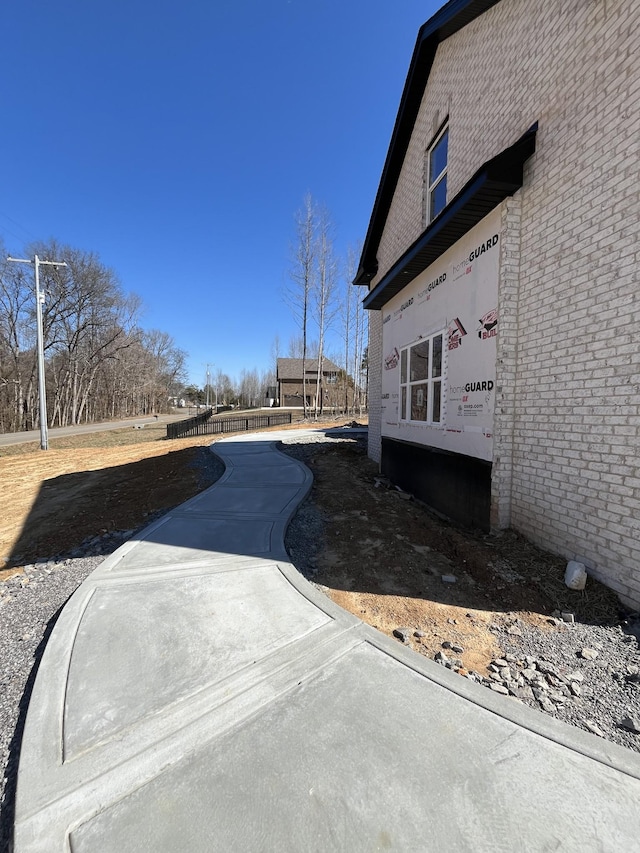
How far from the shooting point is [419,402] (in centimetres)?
707

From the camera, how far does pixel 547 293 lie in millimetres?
3949

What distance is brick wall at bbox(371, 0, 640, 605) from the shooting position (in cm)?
311

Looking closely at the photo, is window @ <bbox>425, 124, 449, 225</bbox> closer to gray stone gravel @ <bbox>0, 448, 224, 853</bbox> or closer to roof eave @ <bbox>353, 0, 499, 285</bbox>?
roof eave @ <bbox>353, 0, 499, 285</bbox>

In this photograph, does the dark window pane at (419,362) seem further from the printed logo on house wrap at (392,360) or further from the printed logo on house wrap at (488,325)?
the printed logo on house wrap at (488,325)

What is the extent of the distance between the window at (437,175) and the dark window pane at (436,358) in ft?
8.25

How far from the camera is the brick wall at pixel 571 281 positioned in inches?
122

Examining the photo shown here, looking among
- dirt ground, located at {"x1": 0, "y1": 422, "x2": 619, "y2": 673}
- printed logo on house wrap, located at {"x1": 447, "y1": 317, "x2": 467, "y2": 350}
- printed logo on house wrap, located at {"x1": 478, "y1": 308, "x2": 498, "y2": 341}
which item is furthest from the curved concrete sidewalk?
printed logo on house wrap, located at {"x1": 447, "y1": 317, "x2": 467, "y2": 350}

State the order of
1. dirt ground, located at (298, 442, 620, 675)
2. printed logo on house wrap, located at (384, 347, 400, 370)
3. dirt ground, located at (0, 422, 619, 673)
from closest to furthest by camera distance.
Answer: dirt ground, located at (298, 442, 620, 675), dirt ground, located at (0, 422, 619, 673), printed logo on house wrap, located at (384, 347, 400, 370)

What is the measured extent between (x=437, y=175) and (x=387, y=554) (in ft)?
22.5

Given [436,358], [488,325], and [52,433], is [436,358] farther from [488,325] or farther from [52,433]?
[52,433]

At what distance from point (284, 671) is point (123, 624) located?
4.35ft

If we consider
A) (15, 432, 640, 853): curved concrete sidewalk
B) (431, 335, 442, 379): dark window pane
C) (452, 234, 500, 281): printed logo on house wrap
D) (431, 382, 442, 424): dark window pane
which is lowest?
(15, 432, 640, 853): curved concrete sidewalk

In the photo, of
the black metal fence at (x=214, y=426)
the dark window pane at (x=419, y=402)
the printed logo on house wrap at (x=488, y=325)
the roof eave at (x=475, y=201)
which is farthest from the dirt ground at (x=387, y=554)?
the black metal fence at (x=214, y=426)

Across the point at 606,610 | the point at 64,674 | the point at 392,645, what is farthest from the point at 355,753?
the point at 606,610
